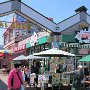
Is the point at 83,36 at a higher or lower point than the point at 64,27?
lower

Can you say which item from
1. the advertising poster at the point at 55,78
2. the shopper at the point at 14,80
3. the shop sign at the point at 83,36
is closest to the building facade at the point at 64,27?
the shop sign at the point at 83,36

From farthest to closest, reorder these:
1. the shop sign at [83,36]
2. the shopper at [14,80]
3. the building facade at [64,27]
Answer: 1. the shop sign at [83,36]
2. the building facade at [64,27]
3. the shopper at [14,80]

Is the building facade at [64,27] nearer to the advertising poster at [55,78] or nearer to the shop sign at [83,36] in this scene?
the shop sign at [83,36]

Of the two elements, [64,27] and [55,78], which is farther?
[64,27]

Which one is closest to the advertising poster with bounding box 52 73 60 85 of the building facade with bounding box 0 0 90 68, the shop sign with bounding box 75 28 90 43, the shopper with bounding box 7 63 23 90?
the shopper with bounding box 7 63 23 90

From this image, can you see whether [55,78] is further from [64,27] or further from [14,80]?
[64,27]

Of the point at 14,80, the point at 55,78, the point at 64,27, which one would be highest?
the point at 64,27

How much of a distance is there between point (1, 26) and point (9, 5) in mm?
2117

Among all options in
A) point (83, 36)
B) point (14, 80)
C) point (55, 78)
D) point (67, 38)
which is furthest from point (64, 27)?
point (14, 80)

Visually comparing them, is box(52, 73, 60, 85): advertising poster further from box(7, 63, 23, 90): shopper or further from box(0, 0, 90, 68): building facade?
box(0, 0, 90, 68): building facade

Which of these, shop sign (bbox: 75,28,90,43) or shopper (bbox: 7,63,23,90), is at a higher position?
shop sign (bbox: 75,28,90,43)

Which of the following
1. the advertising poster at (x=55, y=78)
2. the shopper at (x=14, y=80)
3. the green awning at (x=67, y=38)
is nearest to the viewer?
the shopper at (x=14, y=80)

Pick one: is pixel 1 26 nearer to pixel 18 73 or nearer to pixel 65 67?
pixel 65 67

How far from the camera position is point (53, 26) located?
25.3m
